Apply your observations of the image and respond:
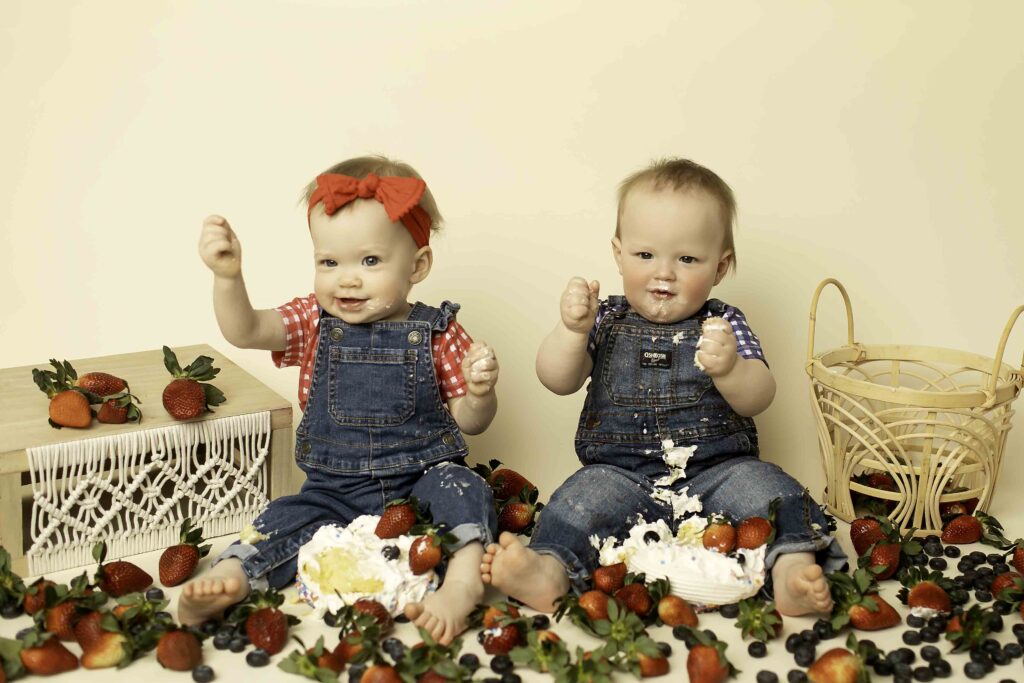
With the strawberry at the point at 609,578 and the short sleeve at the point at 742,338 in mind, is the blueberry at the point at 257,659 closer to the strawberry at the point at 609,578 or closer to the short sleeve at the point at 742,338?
the strawberry at the point at 609,578

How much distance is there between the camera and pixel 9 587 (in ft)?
7.03

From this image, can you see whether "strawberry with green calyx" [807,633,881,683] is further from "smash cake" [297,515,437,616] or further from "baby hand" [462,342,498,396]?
"baby hand" [462,342,498,396]

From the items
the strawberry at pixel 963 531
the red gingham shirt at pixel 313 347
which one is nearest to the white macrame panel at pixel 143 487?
the red gingham shirt at pixel 313 347

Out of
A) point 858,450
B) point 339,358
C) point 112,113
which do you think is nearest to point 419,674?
point 339,358

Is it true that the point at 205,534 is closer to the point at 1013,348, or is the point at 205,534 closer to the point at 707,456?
the point at 707,456

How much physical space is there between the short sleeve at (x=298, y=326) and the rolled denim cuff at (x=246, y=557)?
1.45 feet

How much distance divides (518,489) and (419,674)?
2.76ft

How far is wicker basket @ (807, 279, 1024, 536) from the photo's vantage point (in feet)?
8.36

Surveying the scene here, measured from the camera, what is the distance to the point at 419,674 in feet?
6.23

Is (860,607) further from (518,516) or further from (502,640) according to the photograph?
(518,516)

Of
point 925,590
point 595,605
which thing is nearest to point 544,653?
point 595,605

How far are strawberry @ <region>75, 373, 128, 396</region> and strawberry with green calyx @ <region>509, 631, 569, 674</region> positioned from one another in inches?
40.4

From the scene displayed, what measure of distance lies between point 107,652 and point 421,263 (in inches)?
37.7

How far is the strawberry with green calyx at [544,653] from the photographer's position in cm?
193
